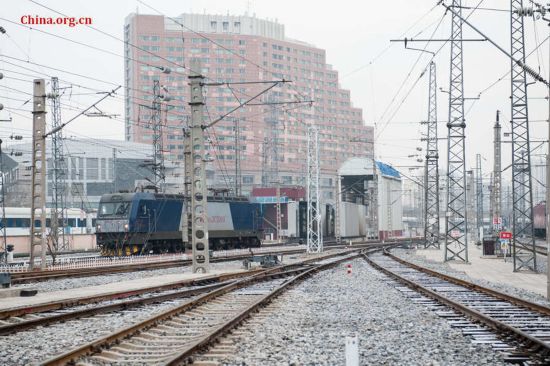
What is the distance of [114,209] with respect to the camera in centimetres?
4272

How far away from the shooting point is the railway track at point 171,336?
9.08 m

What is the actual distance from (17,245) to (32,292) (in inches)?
1344

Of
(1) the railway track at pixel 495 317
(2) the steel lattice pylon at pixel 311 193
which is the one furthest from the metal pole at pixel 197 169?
(2) the steel lattice pylon at pixel 311 193

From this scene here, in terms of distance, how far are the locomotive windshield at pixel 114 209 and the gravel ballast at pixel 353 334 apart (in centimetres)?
2569

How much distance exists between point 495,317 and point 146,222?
1253 inches

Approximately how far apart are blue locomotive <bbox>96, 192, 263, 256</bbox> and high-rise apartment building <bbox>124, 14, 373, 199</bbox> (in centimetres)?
8840

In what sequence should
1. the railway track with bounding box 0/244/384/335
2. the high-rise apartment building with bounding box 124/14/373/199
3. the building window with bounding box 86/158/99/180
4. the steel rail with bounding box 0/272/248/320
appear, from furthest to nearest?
the high-rise apartment building with bounding box 124/14/373/199 < the building window with bounding box 86/158/99/180 < the steel rail with bounding box 0/272/248/320 < the railway track with bounding box 0/244/384/335

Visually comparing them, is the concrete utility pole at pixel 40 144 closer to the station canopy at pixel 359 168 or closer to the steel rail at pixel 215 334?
the steel rail at pixel 215 334

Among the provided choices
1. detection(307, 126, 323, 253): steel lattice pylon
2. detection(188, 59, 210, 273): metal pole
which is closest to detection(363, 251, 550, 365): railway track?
detection(188, 59, 210, 273): metal pole

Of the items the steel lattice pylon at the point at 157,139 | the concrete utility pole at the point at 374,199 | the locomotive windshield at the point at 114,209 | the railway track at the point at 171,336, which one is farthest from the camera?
the concrete utility pole at the point at 374,199

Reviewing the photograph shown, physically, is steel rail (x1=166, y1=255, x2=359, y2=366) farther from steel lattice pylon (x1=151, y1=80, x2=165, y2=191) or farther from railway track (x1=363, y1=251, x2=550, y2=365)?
steel lattice pylon (x1=151, y1=80, x2=165, y2=191)

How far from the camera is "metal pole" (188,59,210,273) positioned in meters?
26.3

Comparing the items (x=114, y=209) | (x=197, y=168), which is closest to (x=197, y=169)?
(x=197, y=168)

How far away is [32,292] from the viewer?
19172mm
